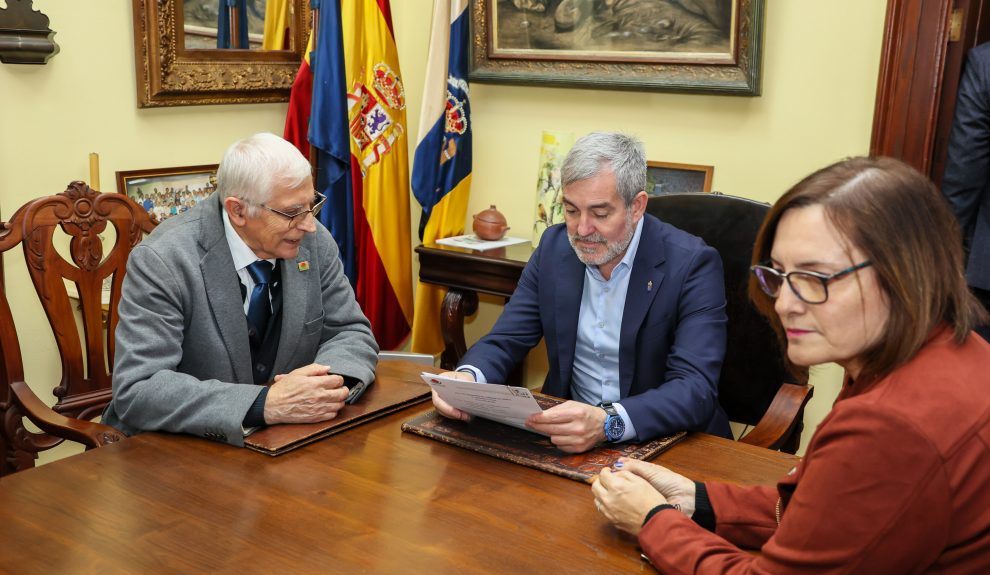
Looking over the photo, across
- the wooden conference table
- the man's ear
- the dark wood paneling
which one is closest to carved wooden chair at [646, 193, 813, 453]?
the wooden conference table

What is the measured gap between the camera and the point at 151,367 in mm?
2199

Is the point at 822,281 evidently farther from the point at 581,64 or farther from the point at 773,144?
the point at 581,64

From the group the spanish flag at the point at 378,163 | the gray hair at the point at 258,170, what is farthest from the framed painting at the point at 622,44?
the gray hair at the point at 258,170

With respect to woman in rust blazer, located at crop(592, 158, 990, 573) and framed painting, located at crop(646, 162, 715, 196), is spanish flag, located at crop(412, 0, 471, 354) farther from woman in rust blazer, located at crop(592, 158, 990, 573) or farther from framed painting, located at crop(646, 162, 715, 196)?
woman in rust blazer, located at crop(592, 158, 990, 573)

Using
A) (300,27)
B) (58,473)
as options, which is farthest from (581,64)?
(58,473)

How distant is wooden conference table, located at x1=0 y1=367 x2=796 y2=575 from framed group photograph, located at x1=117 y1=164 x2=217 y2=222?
67.5 inches

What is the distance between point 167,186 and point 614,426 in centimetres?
229

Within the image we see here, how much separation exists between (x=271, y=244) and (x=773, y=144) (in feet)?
6.86

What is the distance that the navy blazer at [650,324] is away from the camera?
2417mm

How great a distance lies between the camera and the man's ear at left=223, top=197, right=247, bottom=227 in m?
2.42

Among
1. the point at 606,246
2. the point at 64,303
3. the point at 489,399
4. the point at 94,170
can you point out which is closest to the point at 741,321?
the point at 606,246

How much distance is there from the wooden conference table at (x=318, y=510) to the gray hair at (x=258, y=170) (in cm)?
65

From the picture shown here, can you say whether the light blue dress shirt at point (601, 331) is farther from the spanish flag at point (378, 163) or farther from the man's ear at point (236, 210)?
the spanish flag at point (378, 163)

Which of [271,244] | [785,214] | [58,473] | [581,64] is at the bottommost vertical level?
[58,473]
